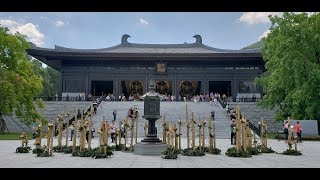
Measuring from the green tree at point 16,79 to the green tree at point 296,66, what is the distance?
59.3 ft

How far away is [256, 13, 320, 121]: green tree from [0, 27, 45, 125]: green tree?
1806cm

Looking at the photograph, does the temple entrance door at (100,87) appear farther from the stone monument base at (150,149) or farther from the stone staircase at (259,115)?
the stone monument base at (150,149)

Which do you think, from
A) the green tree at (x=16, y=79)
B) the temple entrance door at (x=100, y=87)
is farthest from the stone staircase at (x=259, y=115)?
the temple entrance door at (x=100, y=87)

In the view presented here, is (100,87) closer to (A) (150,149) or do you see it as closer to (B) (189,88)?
(B) (189,88)

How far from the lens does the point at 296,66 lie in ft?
69.0

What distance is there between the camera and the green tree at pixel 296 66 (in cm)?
2095

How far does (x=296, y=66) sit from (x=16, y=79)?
19.4m

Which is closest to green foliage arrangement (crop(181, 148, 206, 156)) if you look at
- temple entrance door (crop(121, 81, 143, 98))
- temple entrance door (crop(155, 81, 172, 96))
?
temple entrance door (crop(155, 81, 172, 96))

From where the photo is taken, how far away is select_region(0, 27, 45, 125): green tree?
20.4m

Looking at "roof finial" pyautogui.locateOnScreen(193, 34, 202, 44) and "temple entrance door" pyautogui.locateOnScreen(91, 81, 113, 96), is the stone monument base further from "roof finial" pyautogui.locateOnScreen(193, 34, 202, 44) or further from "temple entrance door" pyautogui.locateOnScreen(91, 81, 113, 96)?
"roof finial" pyautogui.locateOnScreen(193, 34, 202, 44)
